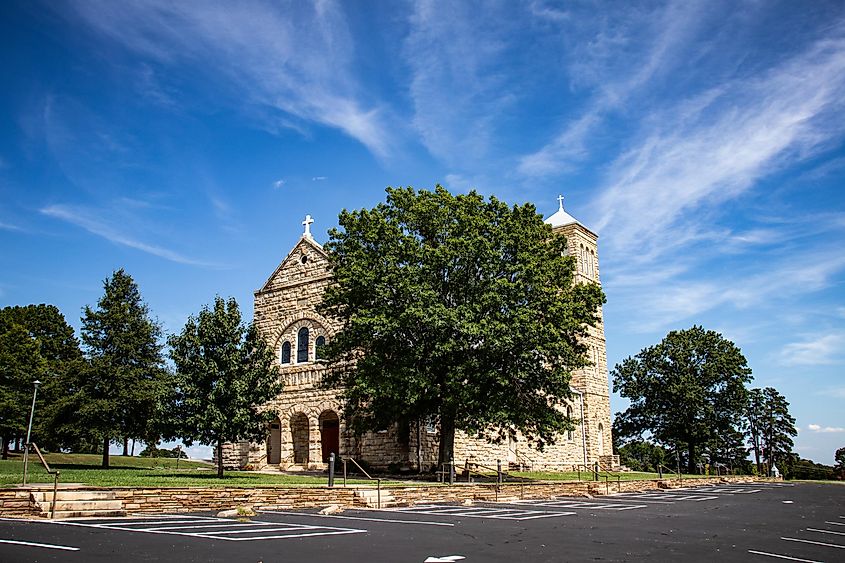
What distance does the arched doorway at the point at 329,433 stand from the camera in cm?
3206

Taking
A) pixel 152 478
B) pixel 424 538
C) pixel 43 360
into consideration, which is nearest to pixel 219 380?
pixel 152 478

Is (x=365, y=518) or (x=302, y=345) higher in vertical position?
A: (x=302, y=345)

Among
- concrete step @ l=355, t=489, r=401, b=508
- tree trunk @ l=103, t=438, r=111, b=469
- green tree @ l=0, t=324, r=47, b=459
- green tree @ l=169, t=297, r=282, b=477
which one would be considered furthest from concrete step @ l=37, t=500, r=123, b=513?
green tree @ l=0, t=324, r=47, b=459

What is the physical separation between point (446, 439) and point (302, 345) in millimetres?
9852

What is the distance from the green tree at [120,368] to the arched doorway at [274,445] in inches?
226

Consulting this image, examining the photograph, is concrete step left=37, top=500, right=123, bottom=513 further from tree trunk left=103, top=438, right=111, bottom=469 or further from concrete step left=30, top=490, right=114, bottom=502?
tree trunk left=103, top=438, right=111, bottom=469

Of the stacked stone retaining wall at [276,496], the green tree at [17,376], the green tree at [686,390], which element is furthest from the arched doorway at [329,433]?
the green tree at [686,390]

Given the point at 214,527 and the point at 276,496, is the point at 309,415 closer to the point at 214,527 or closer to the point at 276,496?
the point at 276,496

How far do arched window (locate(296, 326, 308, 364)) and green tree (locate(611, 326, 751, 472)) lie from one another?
32791 millimetres

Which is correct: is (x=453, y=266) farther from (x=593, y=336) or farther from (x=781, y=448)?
(x=781, y=448)

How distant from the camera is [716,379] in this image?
54688 mm

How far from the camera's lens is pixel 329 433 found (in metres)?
32.3

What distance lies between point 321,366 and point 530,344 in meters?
11.1

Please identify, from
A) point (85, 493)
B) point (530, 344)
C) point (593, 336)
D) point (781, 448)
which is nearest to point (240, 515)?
point (85, 493)
